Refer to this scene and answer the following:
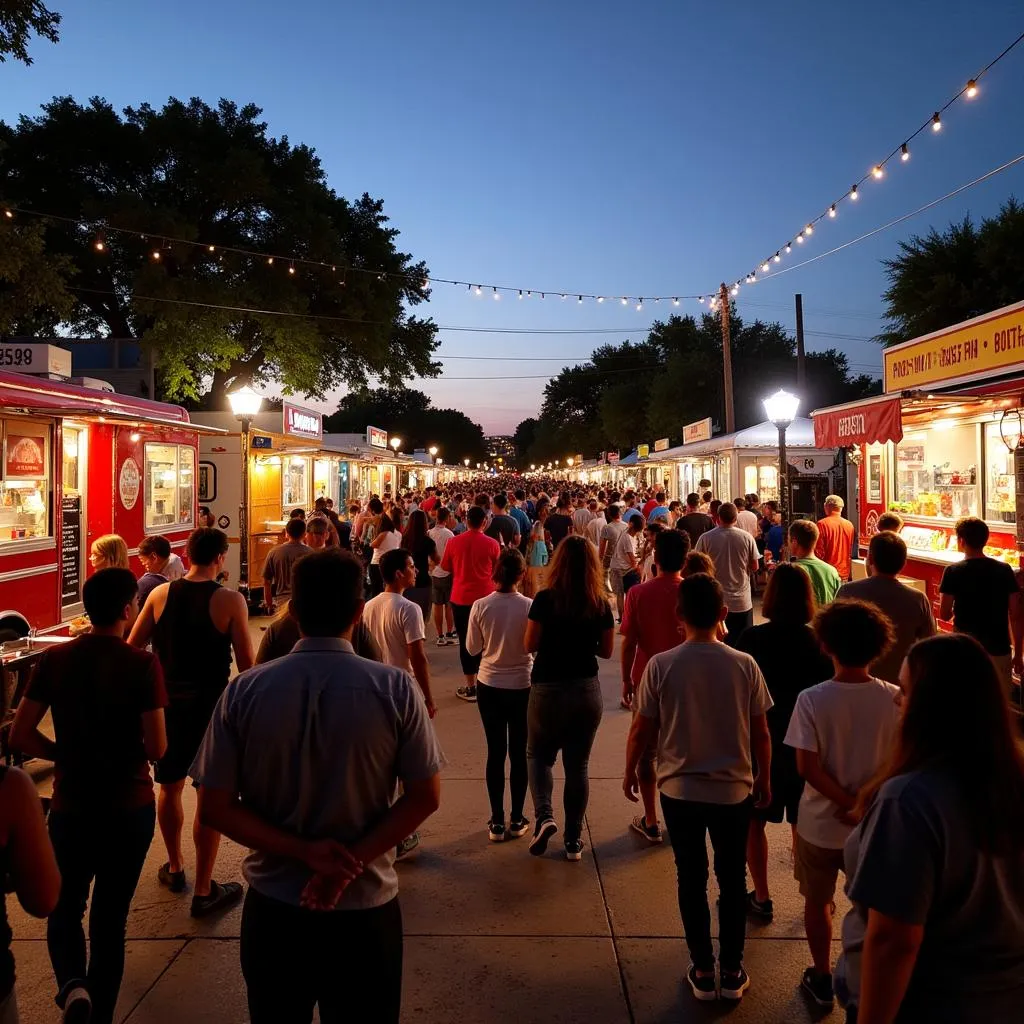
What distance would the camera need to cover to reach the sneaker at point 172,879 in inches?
167

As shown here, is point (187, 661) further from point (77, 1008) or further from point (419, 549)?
point (419, 549)

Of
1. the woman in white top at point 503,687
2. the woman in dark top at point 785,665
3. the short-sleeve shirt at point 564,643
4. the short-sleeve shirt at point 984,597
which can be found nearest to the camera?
the woman in dark top at point 785,665

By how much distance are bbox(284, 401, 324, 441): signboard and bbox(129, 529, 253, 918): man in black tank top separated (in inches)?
518

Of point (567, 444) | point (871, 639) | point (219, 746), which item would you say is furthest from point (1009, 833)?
point (567, 444)

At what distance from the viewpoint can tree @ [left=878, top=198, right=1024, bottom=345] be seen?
27766 mm

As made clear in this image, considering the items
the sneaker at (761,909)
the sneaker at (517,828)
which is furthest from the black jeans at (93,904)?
the sneaker at (761,909)

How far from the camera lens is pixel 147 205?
1020 inches

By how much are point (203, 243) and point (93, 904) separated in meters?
25.6

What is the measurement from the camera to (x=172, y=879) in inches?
168

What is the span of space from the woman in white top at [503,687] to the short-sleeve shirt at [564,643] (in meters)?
0.35

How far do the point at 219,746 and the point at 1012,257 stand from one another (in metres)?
32.7

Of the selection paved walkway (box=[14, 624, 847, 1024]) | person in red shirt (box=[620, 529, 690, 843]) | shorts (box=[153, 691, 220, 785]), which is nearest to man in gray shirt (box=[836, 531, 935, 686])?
person in red shirt (box=[620, 529, 690, 843])

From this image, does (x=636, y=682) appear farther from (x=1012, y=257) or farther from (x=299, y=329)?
(x=1012, y=257)

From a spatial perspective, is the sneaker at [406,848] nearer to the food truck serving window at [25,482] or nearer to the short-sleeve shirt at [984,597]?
the short-sleeve shirt at [984,597]
